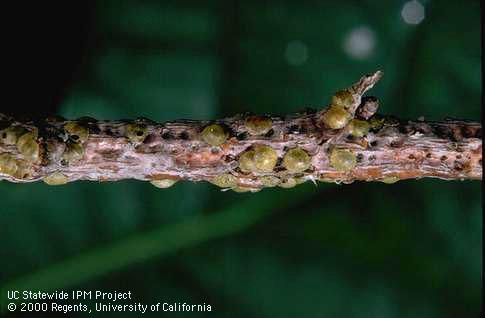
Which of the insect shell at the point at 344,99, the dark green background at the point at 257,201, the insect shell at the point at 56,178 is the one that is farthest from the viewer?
the dark green background at the point at 257,201

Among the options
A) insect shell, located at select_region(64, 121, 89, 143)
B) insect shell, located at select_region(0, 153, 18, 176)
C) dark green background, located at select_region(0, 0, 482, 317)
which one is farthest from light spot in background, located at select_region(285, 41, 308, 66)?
Answer: insect shell, located at select_region(0, 153, 18, 176)

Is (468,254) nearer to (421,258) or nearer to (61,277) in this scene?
(421,258)

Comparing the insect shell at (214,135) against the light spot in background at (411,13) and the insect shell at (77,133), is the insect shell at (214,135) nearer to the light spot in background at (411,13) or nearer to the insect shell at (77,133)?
the insect shell at (77,133)

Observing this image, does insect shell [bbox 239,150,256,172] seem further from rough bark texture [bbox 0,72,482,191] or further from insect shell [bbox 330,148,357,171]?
insect shell [bbox 330,148,357,171]

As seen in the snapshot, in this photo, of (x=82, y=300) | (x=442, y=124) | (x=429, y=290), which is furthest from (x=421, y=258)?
(x=82, y=300)

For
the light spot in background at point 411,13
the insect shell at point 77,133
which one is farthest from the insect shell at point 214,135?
the light spot in background at point 411,13

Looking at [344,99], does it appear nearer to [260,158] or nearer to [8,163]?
[260,158]

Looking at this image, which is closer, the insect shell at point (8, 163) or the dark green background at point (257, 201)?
the insect shell at point (8, 163)
